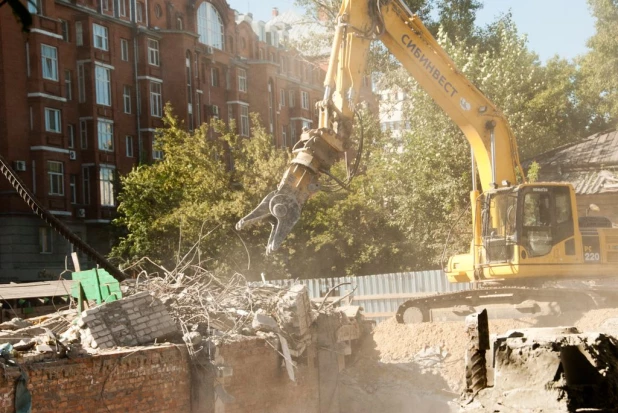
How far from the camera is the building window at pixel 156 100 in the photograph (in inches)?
1850

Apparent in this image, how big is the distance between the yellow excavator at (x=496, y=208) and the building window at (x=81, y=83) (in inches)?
A: 1143

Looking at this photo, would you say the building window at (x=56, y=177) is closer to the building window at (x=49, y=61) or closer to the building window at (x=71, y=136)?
the building window at (x=71, y=136)

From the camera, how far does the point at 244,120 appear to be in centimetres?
5403

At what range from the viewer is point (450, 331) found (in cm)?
1808

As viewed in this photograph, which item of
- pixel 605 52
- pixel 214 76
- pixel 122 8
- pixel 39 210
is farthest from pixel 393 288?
pixel 214 76

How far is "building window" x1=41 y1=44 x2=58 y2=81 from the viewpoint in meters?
41.2

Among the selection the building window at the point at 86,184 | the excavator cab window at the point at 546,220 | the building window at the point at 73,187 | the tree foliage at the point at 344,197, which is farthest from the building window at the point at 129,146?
the excavator cab window at the point at 546,220

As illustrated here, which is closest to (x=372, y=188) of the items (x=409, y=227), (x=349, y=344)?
(x=409, y=227)

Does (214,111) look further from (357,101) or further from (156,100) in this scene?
(357,101)

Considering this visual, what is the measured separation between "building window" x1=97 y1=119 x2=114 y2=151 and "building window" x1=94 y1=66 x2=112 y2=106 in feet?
3.01

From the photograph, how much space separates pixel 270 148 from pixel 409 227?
5.57 metres

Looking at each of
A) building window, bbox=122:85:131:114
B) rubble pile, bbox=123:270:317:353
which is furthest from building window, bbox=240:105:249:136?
rubble pile, bbox=123:270:317:353

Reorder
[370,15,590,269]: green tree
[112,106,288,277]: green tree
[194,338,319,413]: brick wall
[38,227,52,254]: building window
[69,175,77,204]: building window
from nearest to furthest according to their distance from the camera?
1. [194,338,319,413]: brick wall
2. [112,106,288,277]: green tree
3. [370,15,590,269]: green tree
4. [38,227,52,254]: building window
5. [69,175,77,204]: building window

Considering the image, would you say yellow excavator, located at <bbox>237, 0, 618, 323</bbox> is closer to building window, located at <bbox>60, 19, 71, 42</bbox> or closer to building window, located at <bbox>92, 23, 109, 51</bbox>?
building window, located at <bbox>60, 19, 71, 42</bbox>
